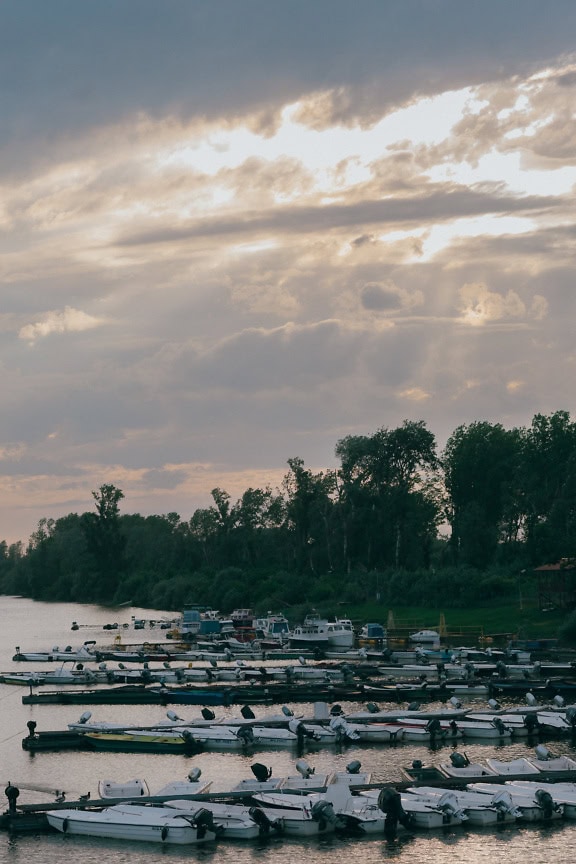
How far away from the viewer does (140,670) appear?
380ft

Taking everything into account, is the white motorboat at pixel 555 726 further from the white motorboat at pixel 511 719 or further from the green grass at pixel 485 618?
the green grass at pixel 485 618

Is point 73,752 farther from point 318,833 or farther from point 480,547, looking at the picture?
point 480,547

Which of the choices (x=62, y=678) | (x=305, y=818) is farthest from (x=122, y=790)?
(x=62, y=678)

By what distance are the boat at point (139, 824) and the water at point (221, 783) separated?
1.49 ft

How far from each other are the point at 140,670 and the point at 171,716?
111 ft

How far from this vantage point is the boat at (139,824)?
55.4 metres

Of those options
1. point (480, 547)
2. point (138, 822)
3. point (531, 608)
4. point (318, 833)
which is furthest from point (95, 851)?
point (480, 547)

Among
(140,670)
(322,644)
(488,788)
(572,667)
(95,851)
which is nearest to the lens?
(95,851)

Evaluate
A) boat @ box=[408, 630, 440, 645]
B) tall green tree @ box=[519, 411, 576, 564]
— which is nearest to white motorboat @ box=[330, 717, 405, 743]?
boat @ box=[408, 630, 440, 645]

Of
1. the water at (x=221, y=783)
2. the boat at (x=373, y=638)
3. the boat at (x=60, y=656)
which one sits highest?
the boat at (x=373, y=638)

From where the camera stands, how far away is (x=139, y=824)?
184 feet

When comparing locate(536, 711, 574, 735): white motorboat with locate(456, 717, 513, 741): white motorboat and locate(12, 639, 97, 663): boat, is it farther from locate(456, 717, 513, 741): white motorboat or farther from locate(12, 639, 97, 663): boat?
locate(12, 639, 97, 663): boat

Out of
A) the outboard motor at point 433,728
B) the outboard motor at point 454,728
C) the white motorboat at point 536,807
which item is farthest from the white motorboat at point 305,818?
the outboard motor at point 454,728

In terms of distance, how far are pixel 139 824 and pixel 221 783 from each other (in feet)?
39.0
